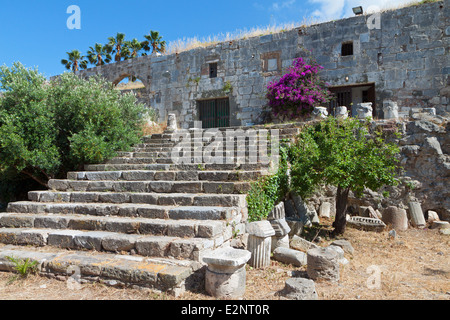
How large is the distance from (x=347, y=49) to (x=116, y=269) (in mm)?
11230

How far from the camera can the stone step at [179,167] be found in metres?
6.11

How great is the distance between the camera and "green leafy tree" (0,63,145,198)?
732cm

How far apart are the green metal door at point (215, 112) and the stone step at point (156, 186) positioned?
771 centimetres

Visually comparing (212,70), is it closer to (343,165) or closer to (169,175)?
(169,175)

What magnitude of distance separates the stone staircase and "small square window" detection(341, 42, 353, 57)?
682 centimetres

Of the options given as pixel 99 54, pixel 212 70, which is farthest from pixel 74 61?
pixel 212 70

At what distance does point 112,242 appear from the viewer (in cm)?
436

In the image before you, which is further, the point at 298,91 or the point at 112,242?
the point at 298,91

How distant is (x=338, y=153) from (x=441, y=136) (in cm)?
370

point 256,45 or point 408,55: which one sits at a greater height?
point 256,45
